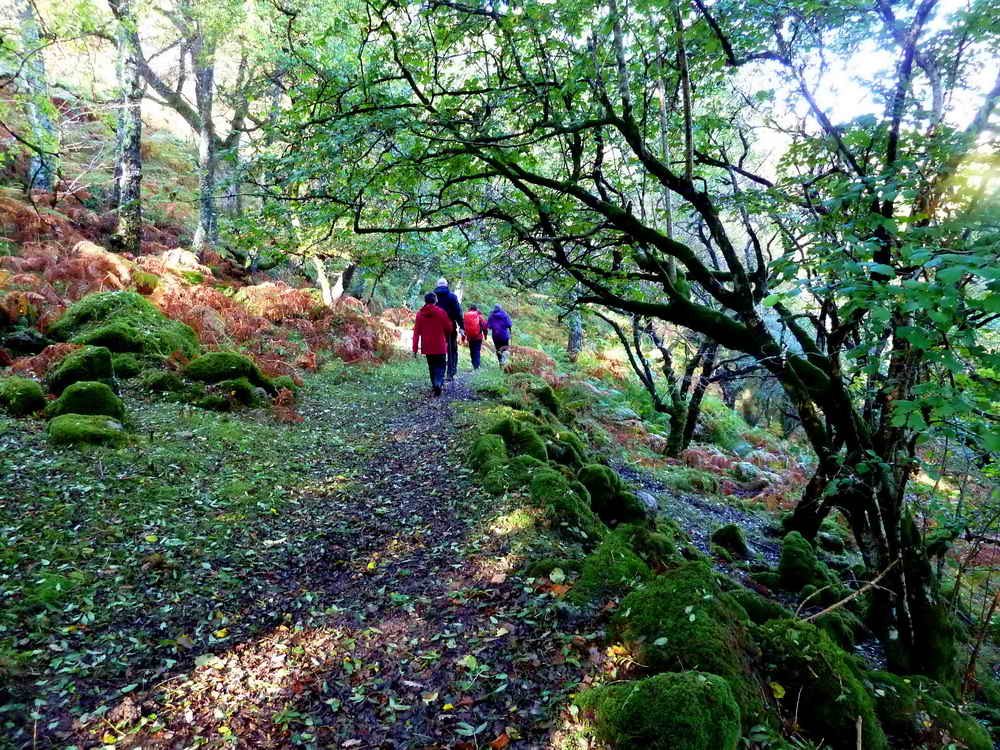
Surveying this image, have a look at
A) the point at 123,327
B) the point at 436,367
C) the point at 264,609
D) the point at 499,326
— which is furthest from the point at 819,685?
the point at 499,326

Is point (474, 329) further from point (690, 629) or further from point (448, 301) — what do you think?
point (690, 629)

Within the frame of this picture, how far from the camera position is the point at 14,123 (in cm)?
1603

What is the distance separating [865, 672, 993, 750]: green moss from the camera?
348 cm

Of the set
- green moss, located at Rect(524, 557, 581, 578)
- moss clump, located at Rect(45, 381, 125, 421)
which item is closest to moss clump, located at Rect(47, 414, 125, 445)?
moss clump, located at Rect(45, 381, 125, 421)

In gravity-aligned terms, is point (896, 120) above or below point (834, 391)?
above

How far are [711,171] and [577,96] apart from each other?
4.25m

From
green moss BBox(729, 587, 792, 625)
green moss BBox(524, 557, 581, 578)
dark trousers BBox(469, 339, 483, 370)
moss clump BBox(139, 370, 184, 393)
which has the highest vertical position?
dark trousers BBox(469, 339, 483, 370)

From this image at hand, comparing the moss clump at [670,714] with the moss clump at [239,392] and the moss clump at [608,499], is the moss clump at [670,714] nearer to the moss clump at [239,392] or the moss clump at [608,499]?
the moss clump at [608,499]

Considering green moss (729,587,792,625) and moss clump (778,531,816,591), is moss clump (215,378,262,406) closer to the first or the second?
green moss (729,587,792,625)

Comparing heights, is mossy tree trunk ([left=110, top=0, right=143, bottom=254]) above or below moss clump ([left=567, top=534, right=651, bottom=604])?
above

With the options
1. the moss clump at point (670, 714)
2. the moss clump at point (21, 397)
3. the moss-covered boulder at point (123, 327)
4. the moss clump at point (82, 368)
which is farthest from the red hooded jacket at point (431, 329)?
the moss clump at point (670, 714)

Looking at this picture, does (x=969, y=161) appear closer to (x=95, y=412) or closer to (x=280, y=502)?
(x=280, y=502)

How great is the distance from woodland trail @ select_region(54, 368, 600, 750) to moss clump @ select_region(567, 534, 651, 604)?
26 centimetres

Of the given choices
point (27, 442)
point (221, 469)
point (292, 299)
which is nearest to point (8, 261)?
point (292, 299)
